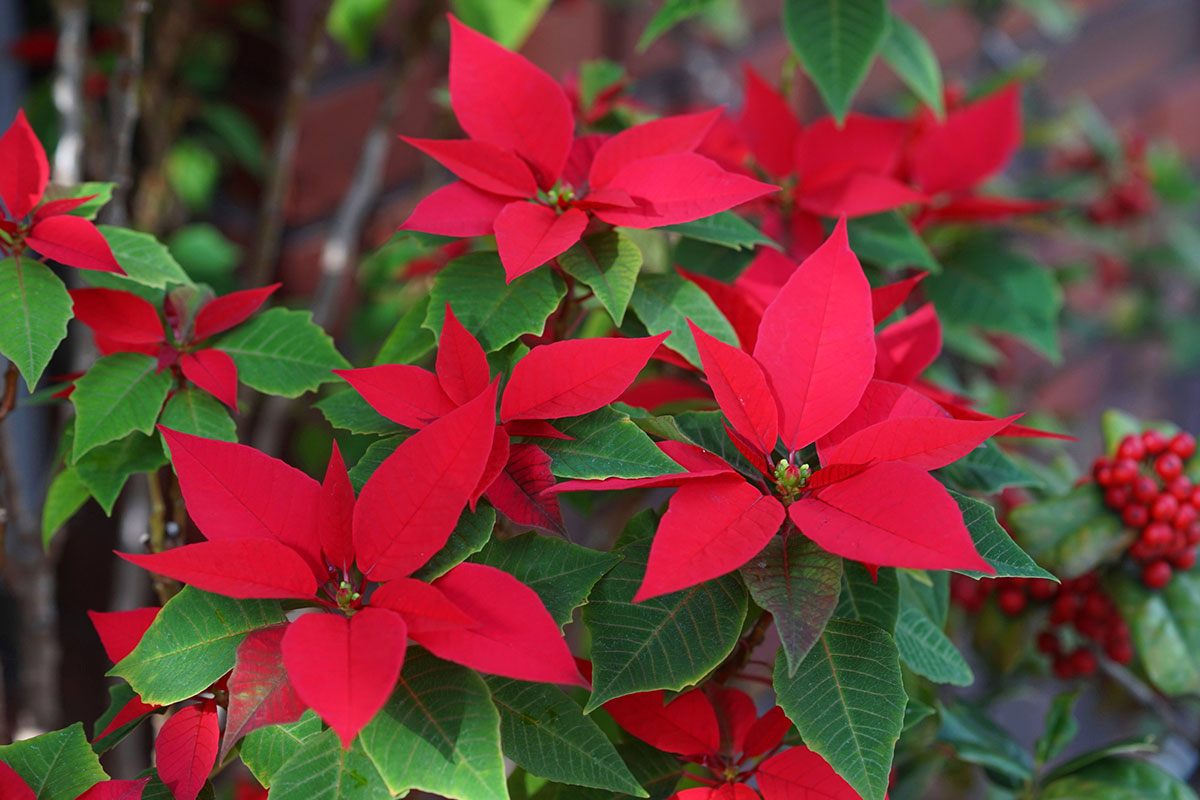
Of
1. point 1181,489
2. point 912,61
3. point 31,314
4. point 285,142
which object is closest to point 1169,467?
point 1181,489

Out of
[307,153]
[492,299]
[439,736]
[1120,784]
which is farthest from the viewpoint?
[307,153]

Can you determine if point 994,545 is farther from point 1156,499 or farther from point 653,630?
point 1156,499

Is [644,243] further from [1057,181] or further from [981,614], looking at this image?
[1057,181]

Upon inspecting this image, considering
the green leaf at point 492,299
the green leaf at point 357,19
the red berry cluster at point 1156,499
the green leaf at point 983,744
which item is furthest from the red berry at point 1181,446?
the green leaf at point 357,19

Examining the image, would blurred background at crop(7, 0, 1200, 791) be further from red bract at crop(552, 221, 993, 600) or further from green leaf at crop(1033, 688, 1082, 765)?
red bract at crop(552, 221, 993, 600)

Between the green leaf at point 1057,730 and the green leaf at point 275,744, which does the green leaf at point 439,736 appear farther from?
the green leaf at point 1057,730

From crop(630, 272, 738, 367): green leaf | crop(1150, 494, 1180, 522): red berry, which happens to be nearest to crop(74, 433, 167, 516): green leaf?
crop(630, 272, 738, 367): green leaf
